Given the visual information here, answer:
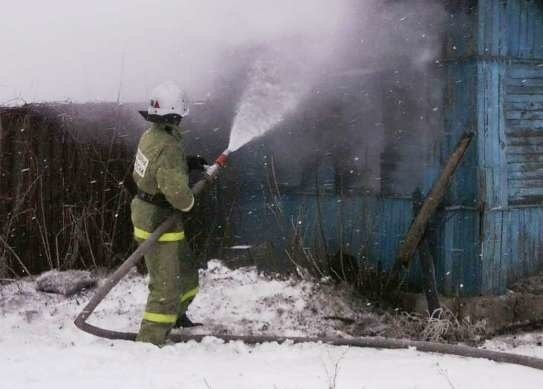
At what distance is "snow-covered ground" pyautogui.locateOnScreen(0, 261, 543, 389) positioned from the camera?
4.33m

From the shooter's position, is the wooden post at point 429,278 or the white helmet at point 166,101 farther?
the wooden post at point 429,278

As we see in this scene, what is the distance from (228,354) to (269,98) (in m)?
3.26

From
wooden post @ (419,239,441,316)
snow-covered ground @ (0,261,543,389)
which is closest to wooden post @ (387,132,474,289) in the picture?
wooden post @ (419,239,441,316)

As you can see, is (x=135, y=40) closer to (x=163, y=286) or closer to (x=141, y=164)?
(x=141, y=164)

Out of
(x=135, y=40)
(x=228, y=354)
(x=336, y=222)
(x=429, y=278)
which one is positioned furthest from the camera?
(x=135, y=40)

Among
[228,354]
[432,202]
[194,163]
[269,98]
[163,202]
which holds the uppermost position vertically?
[269,98]

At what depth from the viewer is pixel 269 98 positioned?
7.38m

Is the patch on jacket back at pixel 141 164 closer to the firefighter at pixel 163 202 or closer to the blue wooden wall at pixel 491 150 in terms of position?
the firefighter at pixel 163 202

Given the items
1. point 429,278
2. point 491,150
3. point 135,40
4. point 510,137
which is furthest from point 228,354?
point 135,40

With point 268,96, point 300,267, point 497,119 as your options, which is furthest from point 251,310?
point 497,119

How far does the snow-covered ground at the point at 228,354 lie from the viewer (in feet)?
14.2

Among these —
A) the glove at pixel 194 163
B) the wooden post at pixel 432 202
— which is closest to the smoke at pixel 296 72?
the wooden post at pixel 432 202

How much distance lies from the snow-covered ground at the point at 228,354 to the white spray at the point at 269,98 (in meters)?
1.76

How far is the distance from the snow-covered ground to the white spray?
176 cm
